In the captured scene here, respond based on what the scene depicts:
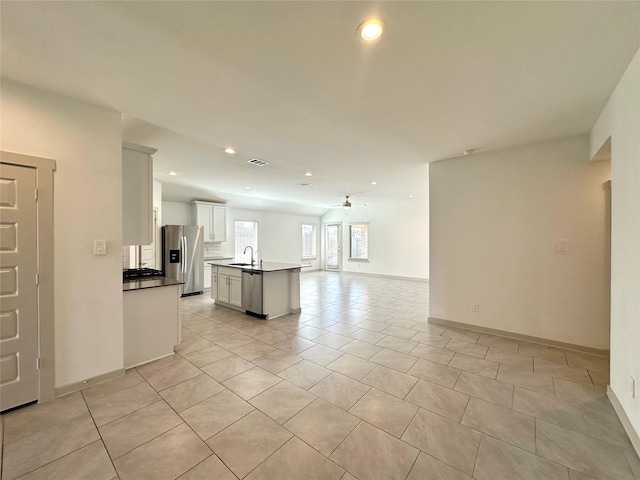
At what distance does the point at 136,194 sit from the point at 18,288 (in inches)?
49.6

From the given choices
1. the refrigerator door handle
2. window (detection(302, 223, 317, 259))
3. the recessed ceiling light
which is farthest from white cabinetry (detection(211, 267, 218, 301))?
window (detection(302, 223, 317, 259))

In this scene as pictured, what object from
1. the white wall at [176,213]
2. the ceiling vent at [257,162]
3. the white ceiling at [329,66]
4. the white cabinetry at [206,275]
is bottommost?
the white cabinetry at [206,275]

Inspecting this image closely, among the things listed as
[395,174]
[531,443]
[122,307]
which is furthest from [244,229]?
[531,443]

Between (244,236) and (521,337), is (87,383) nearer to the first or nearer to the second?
(521,337)

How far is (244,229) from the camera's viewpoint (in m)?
8.48

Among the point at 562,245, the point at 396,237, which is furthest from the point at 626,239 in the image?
the point at 396,237

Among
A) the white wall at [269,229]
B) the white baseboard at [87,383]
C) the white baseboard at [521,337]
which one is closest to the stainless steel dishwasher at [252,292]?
the white baseboard at [87,383]

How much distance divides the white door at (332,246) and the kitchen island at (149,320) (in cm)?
782

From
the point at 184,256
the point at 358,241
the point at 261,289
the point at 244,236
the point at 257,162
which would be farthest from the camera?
the point at 358,241

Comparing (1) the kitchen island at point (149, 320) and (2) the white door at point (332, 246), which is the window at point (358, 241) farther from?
(1) the kitchen island at point (149, 320)

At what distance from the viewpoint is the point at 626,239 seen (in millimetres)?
1919

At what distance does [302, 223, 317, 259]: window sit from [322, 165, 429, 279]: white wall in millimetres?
1519

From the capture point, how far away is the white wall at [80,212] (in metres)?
2.13

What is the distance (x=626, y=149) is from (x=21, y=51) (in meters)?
4.41
